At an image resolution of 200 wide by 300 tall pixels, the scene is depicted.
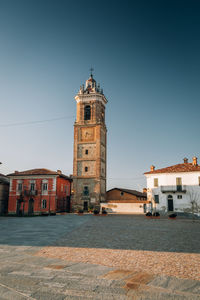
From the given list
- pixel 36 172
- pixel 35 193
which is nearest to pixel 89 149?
pixel 36 172

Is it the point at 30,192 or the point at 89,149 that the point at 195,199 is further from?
the point at 30,192

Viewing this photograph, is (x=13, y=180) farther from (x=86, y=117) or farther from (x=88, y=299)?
(x=88, y=299)

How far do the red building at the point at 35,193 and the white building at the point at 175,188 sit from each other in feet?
54.0

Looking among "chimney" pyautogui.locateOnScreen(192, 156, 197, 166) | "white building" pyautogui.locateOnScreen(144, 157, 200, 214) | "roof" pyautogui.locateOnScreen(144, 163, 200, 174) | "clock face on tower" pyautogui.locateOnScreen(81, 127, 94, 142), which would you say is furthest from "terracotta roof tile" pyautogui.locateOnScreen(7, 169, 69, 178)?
"chimney" pyautogui.locateOnScreen(192, 156, 197, 166)

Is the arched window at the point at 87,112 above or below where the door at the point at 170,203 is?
above

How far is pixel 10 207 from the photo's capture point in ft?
135

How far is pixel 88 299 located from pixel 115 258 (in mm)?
3682

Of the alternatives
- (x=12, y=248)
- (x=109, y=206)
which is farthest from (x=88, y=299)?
(x=109, y=206)

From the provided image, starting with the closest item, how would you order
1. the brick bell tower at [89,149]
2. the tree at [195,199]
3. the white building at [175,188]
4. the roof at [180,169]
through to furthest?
the tree at [195,199], the white building at [175,188], the roof at [180,169], the brick bell tower at [89,149]

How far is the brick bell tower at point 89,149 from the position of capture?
141ft

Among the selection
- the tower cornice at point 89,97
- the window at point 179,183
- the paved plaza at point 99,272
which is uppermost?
the tower cornice at point 89,97

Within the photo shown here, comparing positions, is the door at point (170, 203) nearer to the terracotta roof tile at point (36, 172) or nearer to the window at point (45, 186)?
the terracotta roof tile at point (36, 172)

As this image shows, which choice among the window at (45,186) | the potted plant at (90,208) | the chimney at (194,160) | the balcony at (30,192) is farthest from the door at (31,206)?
the chimney at (194,160)

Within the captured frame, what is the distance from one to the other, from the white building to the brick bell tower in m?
9.96
